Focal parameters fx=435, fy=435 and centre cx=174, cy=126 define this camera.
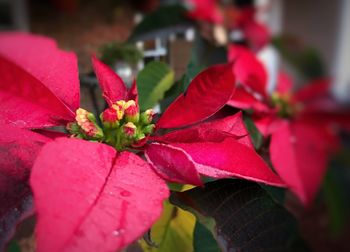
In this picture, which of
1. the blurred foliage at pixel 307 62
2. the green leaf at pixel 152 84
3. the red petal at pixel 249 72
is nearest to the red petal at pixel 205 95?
the green leaf at pixel 152 84

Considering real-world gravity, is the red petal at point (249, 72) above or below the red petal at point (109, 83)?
below

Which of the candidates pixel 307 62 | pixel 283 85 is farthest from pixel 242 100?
pixel 307 62

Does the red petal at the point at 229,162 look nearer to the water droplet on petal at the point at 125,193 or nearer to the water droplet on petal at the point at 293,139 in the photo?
the water droplet on petal at the point at 125,193

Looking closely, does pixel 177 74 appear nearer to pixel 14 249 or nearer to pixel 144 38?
pixel 144 38

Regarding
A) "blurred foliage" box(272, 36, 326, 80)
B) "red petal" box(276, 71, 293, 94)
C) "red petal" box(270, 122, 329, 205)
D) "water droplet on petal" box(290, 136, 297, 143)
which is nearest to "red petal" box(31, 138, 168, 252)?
"red petal" box(270, 122, 329, 205)

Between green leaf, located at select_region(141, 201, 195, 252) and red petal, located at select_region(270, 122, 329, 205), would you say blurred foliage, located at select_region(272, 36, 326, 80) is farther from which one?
green leaf, located at select_region(141, 201, 195, 252)

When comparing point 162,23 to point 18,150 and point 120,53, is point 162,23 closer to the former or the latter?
point 120,53

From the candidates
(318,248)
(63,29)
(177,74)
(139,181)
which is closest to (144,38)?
(177,74)
